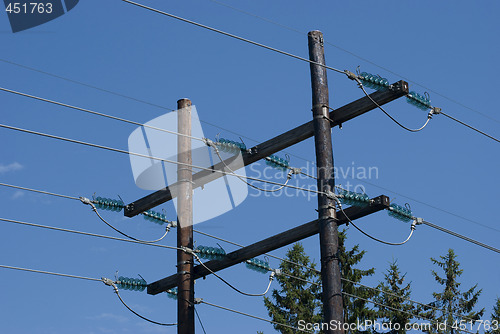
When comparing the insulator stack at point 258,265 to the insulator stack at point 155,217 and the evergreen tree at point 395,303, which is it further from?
the evergreen tree at point 395,303

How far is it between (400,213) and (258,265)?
2.64 meters

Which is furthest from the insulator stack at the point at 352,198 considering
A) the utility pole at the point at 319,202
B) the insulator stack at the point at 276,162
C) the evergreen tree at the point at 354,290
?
the evergreen tree at the point at 354,290

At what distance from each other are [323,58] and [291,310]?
76.9 ft

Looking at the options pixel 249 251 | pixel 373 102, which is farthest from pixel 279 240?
pixel 373 102

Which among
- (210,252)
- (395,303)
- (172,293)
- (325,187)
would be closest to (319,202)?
(325,187)

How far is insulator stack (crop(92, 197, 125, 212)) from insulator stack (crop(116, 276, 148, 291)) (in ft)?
3.95

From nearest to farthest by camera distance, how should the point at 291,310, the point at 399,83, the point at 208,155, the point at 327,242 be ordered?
the point at 327,242, the point at 399,83, the point at 208,155, the point at 291,310

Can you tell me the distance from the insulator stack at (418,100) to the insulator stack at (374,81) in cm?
55

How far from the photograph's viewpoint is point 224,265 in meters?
14.7

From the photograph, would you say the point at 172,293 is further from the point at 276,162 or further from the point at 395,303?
the point at 395,303

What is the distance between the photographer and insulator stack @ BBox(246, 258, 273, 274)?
15.0m

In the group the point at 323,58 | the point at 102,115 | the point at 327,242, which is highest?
the point at 323,58

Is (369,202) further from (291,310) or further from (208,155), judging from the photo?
(291,310)

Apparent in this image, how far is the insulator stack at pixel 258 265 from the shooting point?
15004mm
